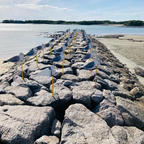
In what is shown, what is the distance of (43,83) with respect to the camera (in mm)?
5828

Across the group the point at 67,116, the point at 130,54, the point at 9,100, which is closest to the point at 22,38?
the point at 130,54

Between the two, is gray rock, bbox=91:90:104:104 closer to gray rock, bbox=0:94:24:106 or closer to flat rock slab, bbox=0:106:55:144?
flat rock slab, bbox=0:106:55:144

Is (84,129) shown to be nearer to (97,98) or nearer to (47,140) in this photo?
(47,140)

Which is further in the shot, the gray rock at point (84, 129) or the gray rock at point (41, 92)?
the gray rock at point (41, 92)

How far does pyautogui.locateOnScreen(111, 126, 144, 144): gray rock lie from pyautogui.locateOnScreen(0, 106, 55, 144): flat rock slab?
4.81ft

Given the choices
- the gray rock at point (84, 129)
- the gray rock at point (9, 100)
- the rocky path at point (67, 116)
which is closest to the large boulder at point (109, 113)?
the rocky path at point (67, 116)

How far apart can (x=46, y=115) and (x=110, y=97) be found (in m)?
2.11

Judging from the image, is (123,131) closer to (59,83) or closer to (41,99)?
(41,99)

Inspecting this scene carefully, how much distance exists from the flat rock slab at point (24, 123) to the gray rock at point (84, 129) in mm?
454

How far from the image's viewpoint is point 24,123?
11.3 feet

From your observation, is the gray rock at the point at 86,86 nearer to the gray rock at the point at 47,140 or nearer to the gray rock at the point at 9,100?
the gray rock at the point at 9,100

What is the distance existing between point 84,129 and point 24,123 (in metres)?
1.27

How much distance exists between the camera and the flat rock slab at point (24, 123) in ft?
10.3

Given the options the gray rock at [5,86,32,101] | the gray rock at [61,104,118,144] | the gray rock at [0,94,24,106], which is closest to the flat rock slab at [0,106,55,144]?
the gray rock at [0,94,24,106]
